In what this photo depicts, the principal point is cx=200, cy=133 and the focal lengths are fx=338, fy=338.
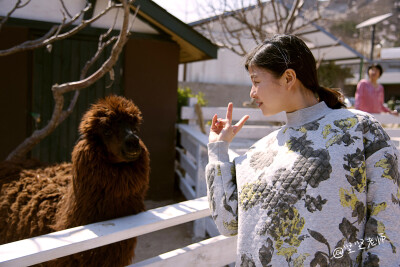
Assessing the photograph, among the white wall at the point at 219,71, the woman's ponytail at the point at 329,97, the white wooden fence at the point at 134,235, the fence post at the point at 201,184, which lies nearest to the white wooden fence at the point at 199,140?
the fence post at the point at 201,184

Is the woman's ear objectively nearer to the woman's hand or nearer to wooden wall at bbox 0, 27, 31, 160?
the woman's hand

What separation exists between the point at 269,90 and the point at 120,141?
3.53 feet

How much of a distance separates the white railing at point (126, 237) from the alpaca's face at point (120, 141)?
377 mm

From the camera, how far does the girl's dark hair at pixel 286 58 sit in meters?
1.31

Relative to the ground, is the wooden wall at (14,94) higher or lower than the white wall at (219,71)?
lower

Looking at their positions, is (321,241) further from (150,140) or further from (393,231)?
(150,140)

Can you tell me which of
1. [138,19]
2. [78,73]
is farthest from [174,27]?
[78,73]

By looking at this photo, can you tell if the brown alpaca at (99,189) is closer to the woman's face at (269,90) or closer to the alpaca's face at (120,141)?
the alpaca's face at (120,141)

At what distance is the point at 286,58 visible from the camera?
4.26ft

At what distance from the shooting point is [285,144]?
1.30 m

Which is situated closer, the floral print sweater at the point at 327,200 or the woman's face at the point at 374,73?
the floral print sweater at the point at 327,200

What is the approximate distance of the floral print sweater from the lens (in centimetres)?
113

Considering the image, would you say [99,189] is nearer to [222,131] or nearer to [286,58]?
[222,131]

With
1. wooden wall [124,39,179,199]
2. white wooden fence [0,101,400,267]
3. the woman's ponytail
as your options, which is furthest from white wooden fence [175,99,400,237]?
the woman's ponytail
